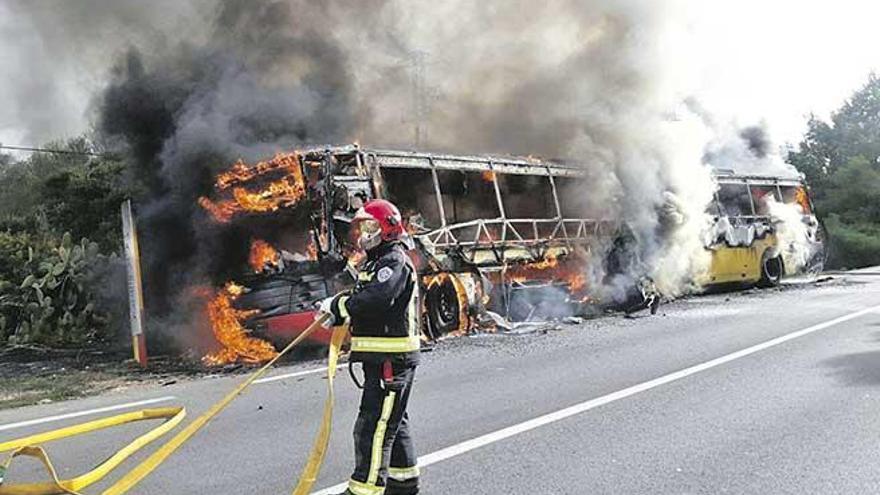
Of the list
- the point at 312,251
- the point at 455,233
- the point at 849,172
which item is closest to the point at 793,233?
the point at 455,233

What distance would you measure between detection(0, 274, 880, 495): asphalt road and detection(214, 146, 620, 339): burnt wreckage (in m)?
1.36

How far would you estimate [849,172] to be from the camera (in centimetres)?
3594

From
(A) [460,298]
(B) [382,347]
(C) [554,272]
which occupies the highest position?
(C) [554,272]

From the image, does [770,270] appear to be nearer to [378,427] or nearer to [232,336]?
[232,336]

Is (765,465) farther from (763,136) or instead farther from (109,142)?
(763,136)

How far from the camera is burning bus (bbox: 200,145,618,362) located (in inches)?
385

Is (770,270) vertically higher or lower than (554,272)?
lower

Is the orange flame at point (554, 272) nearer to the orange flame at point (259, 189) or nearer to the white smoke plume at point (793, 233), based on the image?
the orange flame at point (259, 189)

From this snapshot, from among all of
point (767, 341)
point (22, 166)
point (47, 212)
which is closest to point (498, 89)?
point (767, 341)

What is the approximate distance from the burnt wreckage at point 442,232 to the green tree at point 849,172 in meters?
19.5

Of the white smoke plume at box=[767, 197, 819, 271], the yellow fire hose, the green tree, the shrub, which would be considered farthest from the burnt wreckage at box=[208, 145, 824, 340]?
the green tree

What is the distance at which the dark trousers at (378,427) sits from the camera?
385 centimetres

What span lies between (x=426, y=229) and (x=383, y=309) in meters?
7.57

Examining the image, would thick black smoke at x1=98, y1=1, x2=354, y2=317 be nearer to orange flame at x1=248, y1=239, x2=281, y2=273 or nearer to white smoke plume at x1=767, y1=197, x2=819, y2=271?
orange flame at x1=248, y1=239, x2=281, y2=273
